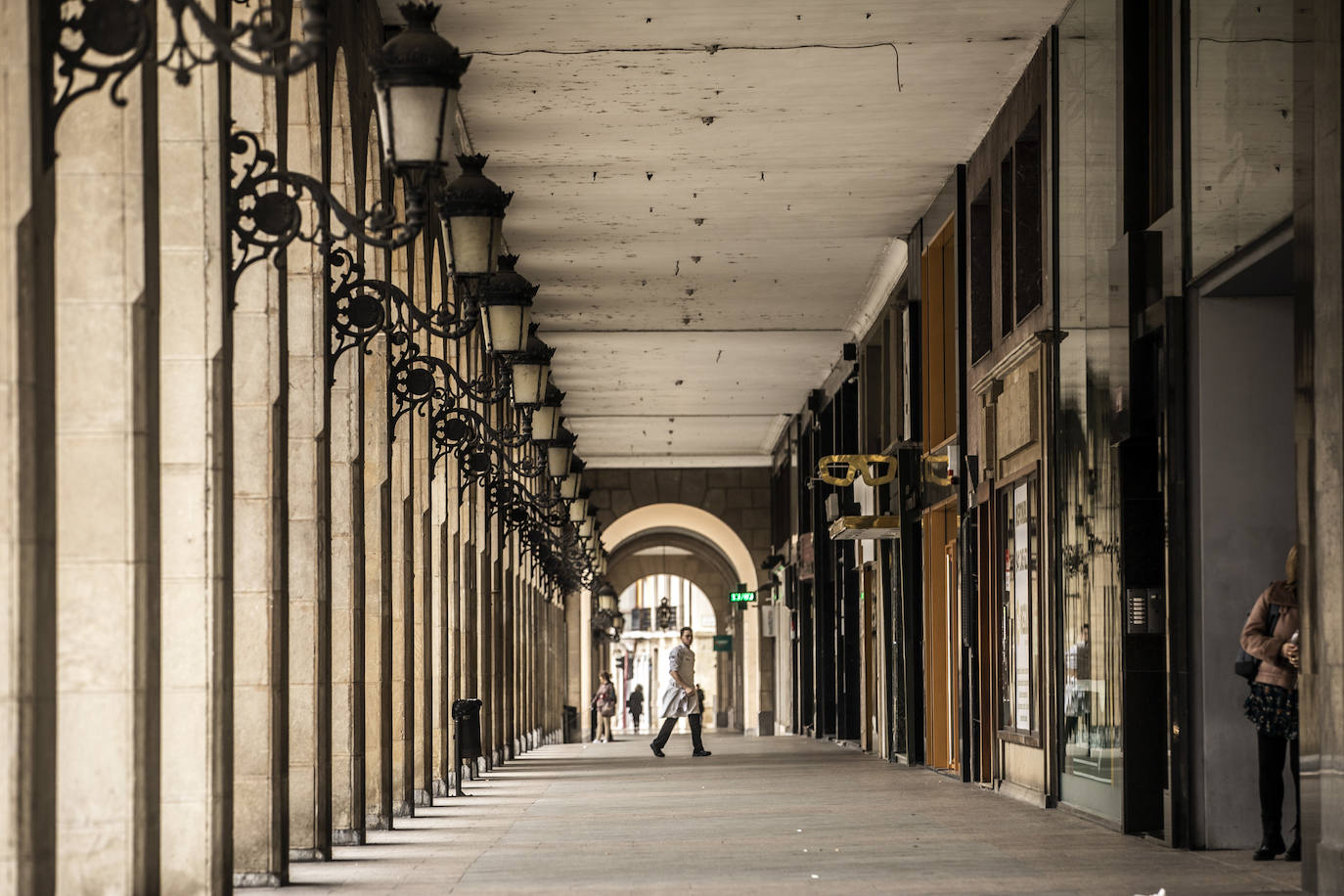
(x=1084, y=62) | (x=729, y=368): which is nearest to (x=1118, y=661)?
(x=1084, y=62)

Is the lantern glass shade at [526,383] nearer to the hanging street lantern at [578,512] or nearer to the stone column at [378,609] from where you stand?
the stone column at [378,609]

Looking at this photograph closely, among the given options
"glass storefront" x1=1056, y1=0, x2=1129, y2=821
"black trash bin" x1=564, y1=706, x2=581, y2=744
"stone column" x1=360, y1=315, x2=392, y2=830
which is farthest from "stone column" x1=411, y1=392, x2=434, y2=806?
"black trash bin" x1=564, y1=706, x2=581, y2=744

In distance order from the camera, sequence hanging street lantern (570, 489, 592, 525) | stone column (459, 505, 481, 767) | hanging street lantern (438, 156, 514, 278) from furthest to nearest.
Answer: hanging street lantern (570, 489, 592, 525)
stone column (459, 505, 481, 767)
hanging street lantern (438, 156, 514, 278)

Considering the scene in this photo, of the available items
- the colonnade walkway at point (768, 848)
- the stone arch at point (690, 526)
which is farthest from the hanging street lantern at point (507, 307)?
the stone arch at point (690, 526)

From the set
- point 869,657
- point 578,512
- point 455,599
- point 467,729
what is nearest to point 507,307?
point 467,729

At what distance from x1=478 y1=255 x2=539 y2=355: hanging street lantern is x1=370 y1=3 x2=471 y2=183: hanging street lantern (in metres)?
3.95

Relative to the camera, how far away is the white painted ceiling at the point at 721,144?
13.1m

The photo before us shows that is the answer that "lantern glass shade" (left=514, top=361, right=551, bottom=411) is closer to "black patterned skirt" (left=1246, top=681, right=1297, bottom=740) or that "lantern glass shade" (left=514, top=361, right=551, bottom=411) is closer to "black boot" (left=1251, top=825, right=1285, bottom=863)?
"black patterned skirt" (left=1246, top=681, right=1297, bottom=740)

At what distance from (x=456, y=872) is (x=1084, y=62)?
6.31m

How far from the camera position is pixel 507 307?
34.9ft

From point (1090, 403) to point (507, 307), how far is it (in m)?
3.54

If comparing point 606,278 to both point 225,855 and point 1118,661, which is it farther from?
point 225,855

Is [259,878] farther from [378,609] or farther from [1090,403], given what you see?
[1090,403]

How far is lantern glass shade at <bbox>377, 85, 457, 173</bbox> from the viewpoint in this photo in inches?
247
